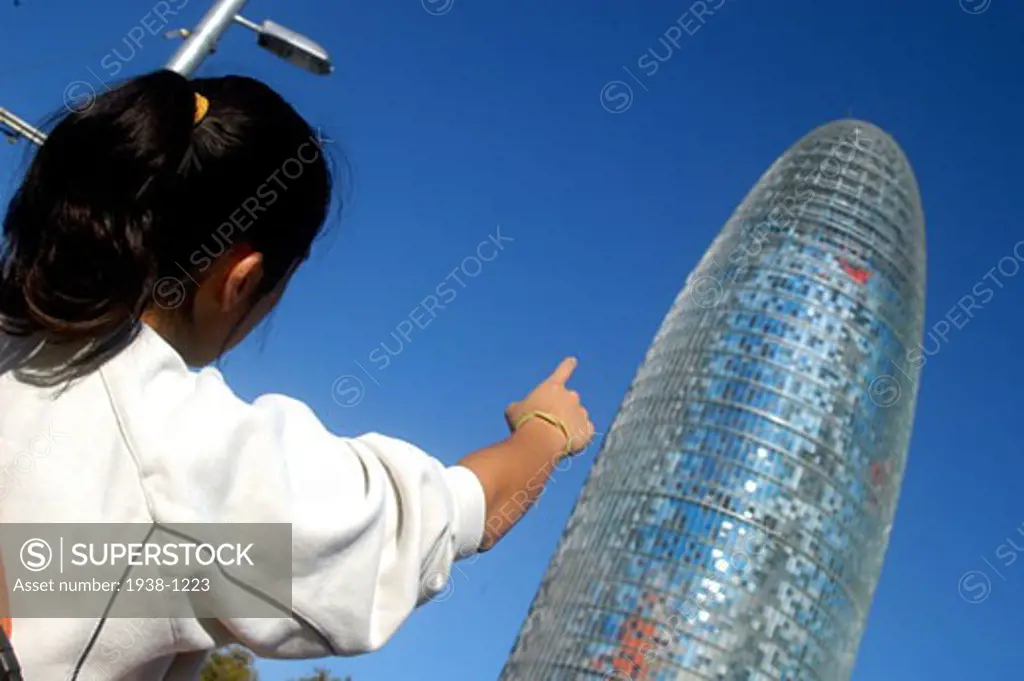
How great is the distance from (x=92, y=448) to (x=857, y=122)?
40.4 m

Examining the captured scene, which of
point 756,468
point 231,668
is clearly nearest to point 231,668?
point 231,668

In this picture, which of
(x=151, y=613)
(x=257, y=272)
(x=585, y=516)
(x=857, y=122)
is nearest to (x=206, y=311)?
(x=257, y=272)

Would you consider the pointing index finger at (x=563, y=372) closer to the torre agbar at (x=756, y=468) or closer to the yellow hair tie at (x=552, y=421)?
the yellow hair tie at (x=552, y=421)

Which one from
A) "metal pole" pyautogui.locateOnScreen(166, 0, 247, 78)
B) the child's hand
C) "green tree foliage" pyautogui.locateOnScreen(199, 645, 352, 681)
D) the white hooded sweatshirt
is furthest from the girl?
"green tree foliage" pyautogui.locateOnScreen(199, 645, 352, 681)

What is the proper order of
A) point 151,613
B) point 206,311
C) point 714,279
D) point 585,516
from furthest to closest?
point 714,279, point 585,516, point 206,311, point 151,613

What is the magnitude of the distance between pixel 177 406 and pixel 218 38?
461 cm

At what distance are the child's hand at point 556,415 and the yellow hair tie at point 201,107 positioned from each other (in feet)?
1.89

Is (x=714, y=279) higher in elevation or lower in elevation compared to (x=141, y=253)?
higher

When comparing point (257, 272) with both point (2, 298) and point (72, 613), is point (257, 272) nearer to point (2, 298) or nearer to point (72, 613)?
point (2, 298)

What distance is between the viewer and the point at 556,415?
152 centimetres

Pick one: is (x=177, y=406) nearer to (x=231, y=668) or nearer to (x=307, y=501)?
(x=307, y=501)

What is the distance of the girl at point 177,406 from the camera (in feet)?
3.79

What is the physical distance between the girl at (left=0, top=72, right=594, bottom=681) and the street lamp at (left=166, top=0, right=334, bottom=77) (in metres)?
4.16

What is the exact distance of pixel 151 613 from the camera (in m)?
1.16
